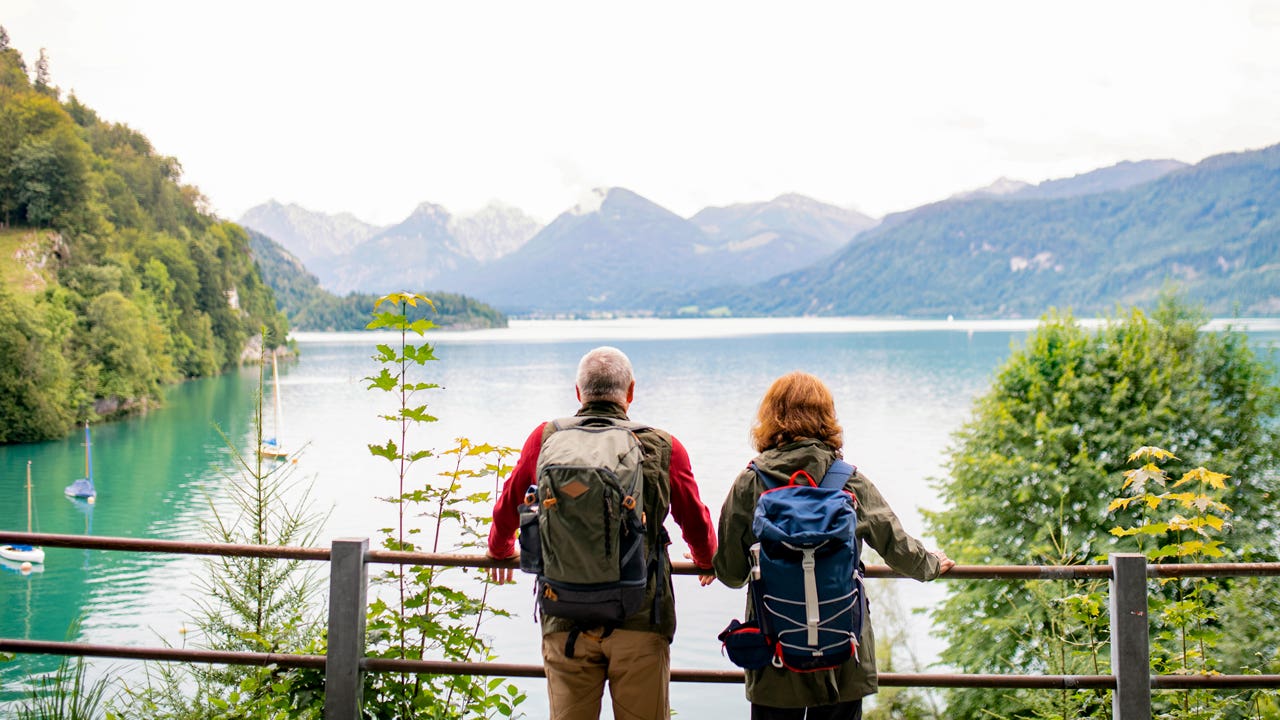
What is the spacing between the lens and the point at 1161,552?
395cm

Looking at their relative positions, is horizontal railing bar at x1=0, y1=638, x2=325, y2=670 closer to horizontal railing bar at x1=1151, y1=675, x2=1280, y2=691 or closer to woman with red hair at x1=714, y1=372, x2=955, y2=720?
woman with red hair at x1=714, y1=372, x2=955, y2=720

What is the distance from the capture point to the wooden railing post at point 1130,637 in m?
3.49

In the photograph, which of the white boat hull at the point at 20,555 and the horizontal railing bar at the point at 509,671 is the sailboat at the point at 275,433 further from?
the white boat hull at the point at 20,555

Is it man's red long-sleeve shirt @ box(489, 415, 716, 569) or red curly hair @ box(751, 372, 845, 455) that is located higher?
red curly hair @ box(751, 372, 845, 455)

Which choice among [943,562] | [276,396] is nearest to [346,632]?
[943,562]

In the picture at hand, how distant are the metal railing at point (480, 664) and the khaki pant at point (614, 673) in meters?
0.46

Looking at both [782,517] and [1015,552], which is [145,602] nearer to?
[1015,552]

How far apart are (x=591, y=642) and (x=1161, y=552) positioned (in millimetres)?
2487

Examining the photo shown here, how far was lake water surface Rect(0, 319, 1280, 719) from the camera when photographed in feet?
68.4

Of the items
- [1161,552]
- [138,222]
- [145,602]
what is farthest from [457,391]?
[1161,552]

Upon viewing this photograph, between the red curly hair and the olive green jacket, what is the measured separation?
0.13 ft

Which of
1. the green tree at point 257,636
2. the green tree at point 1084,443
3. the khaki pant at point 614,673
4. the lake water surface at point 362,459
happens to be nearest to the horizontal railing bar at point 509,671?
the green tree at point 257,636

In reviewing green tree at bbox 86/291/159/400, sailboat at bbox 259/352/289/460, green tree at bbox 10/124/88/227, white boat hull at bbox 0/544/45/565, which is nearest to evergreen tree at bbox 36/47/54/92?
green tree at bbox 10/124/88/227

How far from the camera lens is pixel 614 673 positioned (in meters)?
2.98
